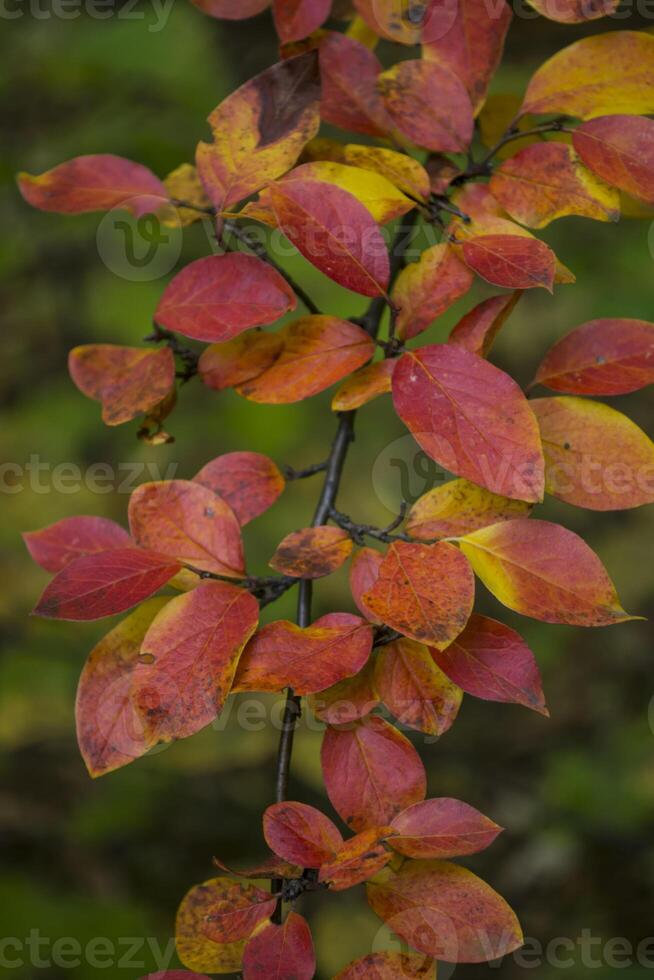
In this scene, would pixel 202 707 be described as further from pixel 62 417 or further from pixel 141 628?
pixel 62 417

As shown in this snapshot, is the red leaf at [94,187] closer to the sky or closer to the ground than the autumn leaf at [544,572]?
closer to the sky

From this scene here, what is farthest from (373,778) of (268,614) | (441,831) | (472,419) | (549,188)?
(268,614)

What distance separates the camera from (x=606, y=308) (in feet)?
4.60

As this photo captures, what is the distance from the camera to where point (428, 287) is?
1.32 ft

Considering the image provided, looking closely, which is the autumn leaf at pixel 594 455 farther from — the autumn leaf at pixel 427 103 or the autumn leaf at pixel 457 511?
the autumn leaf at pixel 427 103

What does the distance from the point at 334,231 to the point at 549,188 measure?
0.11 m

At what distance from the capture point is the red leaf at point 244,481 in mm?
440

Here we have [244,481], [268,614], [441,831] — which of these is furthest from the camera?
[268,614]

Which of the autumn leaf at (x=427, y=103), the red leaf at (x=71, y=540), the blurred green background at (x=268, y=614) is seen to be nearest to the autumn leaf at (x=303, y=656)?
the red leaf at (x=71, y=540)

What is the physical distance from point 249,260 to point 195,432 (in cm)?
110

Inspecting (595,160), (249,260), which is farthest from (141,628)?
(595,160)

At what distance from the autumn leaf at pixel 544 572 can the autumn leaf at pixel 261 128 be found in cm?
19

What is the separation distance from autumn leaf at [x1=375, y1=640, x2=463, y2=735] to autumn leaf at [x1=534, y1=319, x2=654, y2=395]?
140 millimetres

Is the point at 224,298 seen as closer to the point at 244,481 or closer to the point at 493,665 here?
the point at 244,481
